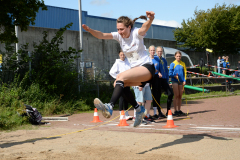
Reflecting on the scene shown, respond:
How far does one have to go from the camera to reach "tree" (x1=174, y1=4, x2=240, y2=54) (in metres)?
33.8

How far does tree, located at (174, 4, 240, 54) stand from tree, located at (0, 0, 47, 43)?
2603 cm

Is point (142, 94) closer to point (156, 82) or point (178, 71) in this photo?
point (156, 82)

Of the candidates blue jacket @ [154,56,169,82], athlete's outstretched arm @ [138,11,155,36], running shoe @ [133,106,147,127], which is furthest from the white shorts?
athlete's outstretched arm @ [138,11,155,36]

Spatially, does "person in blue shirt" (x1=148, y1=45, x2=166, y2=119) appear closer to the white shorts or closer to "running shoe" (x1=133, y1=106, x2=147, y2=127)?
the white shorts

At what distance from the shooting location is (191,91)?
1841 centimetres

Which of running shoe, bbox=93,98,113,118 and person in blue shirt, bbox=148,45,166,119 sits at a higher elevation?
person in blue shirt, bbox=148,45,166,119

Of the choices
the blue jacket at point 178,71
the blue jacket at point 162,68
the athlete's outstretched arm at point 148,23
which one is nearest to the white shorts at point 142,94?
the blue jacket at point 162,68

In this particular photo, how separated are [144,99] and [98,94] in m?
5.51

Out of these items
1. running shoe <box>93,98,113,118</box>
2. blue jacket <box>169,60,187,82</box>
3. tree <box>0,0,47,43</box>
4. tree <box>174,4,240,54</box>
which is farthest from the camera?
tree <box>174,4,240,54</box>

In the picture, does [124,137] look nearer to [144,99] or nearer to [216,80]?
[144,99]

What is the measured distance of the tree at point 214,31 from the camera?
111 ft

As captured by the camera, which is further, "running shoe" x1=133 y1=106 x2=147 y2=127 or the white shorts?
the white shorts

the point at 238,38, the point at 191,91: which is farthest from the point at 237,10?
the point at 191,91

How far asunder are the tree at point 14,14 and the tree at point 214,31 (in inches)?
1025
